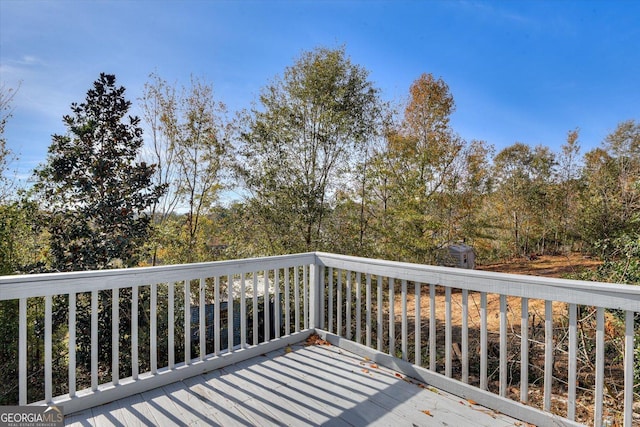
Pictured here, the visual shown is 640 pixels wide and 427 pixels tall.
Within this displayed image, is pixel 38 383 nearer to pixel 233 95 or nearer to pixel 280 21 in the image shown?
pixel 233 95

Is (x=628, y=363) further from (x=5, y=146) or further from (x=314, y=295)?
(x=5, y=146)

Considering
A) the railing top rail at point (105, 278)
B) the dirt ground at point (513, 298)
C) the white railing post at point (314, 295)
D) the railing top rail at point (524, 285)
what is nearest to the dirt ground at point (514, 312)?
the dirt ground at point (513, 298)

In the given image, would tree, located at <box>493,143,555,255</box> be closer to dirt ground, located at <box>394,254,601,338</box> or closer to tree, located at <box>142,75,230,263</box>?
dirt ground, located at <box>394,254,601,338</box>

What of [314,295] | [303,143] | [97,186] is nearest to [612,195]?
[303,143]

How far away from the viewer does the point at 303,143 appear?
6.13m

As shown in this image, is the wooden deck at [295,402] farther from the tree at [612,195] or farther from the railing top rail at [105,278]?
the tree at [612,195]

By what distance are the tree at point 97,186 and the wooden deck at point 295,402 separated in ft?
7.46

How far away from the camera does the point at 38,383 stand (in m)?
3.90

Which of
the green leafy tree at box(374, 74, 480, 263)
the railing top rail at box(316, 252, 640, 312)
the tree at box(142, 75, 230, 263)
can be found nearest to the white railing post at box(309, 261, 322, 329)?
the railing top rail at box(316, 252, 640, 312)

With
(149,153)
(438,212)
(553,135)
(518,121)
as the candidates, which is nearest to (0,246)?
(149,153)

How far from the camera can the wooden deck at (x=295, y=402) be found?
193 cm

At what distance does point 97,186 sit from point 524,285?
4.52 meters

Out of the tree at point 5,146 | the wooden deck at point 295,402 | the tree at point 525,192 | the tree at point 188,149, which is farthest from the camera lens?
the tree at point 525,192

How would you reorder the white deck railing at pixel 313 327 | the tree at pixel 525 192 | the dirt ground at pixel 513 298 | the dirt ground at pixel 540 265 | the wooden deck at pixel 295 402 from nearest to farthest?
1. the white deck railing at pixel 313 327
2. the wooden deck at pixel 295 402
3. the dirt ground at pixel 513 298
4. the dirt ground at pixel 540 265
5. the tree at pixel 525 192
